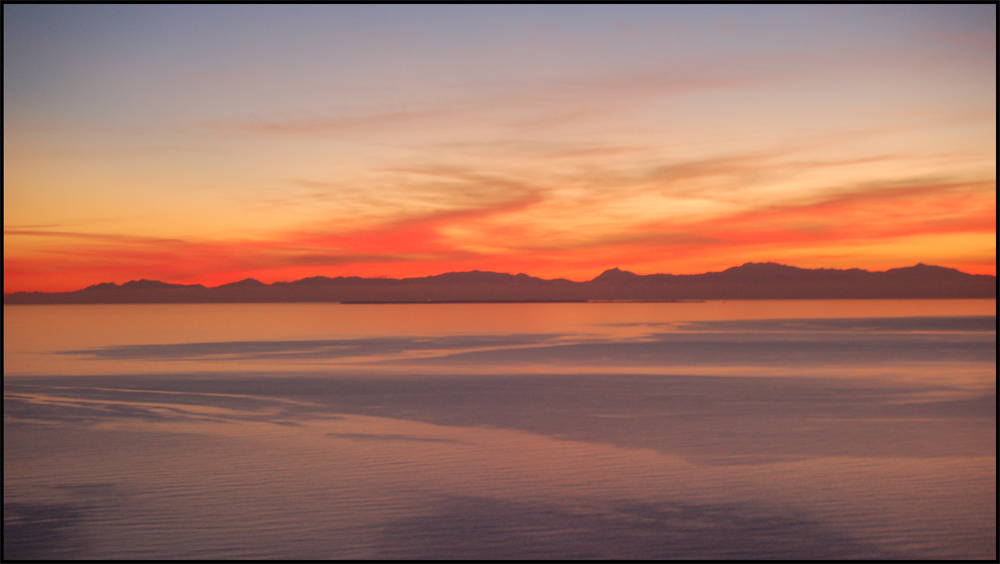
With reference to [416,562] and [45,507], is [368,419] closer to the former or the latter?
[45,507]

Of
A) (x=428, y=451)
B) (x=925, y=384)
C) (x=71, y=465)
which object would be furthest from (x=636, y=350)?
(x=71, y=465)

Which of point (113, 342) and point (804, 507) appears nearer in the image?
point (804, 507)

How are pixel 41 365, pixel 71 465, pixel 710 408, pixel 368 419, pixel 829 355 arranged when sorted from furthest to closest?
1. pixel 829 355
2. pixel 41 365
3. pixel 710 408
4. pixel 368 419
5. pixel 71 465

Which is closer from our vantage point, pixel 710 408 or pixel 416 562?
pixel 416 562

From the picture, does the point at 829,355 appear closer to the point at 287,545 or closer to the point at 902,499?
the point at 902,499

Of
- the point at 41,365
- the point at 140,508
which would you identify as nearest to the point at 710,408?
the point at 140,508

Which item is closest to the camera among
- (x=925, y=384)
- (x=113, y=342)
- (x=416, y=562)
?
(x=416, y=562)
